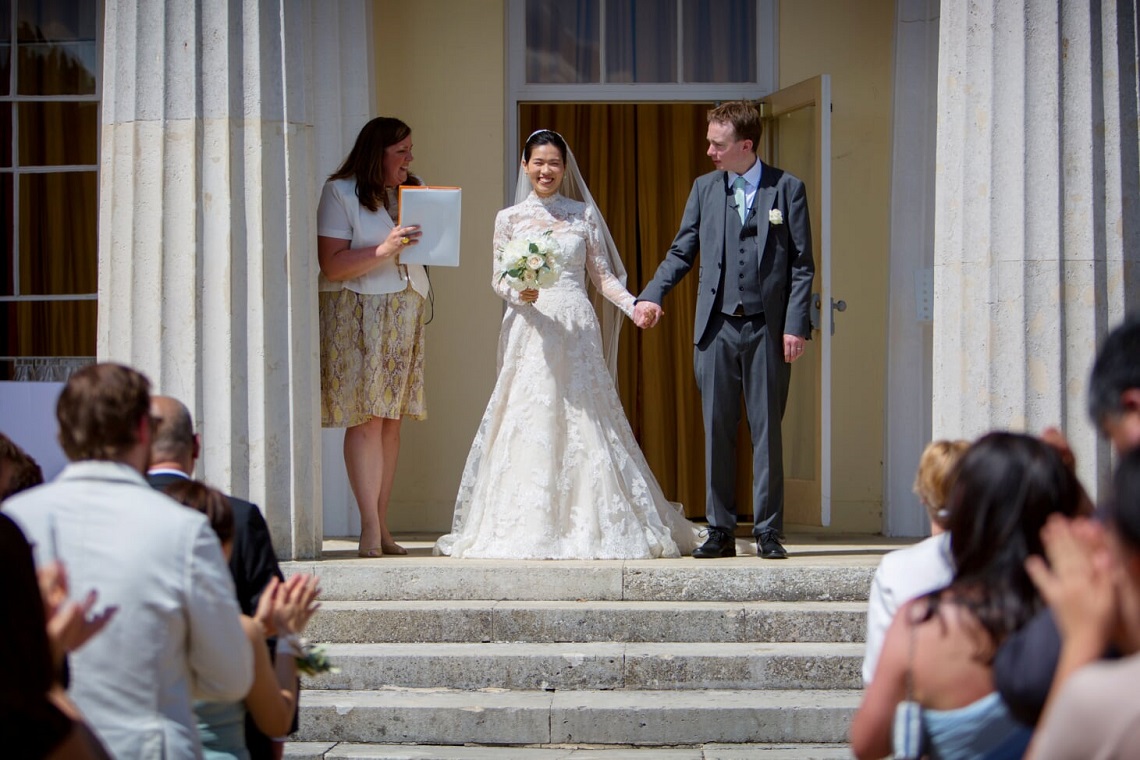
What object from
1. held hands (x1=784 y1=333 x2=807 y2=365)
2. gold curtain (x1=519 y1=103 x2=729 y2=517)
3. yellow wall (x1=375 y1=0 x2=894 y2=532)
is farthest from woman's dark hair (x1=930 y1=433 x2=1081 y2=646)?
gold curtain (x1=519 y1=103 x2=729 y2=517)

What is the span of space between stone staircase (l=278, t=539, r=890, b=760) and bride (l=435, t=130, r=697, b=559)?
1.41 ft

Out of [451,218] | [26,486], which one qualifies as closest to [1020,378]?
[451,218]

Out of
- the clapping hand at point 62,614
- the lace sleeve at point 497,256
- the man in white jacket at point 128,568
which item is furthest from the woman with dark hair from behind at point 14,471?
the lace sleeve at point 497,256

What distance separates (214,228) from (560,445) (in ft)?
6.47

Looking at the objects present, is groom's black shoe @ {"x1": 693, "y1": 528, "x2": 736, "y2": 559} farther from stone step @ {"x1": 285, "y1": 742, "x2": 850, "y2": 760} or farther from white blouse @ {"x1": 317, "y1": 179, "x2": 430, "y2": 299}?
white blouse @ {"x1": 317, "y1": 179, "x2": 430, "y2": 299}

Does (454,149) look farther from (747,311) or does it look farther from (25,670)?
(25,670)

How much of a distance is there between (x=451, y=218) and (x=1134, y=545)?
510 centimetres

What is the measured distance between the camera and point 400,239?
6.66 metres

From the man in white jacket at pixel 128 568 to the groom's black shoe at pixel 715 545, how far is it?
4.22 m

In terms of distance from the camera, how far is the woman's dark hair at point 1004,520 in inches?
99.9

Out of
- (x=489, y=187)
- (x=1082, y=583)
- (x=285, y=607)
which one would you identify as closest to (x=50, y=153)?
(x=489, y=187)

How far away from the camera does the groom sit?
22.1 ft

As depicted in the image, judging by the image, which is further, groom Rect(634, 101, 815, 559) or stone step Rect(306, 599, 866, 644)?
groom Rect(634, 101, 815, 559)

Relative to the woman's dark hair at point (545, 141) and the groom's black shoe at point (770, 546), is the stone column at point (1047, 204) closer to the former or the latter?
the groom's black shoe at point (770, 546)
